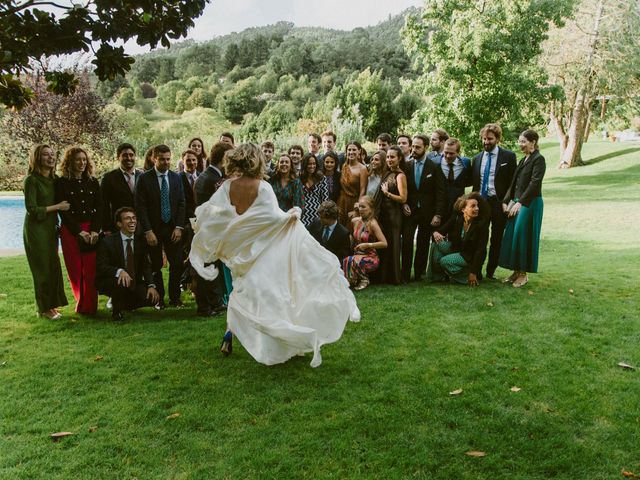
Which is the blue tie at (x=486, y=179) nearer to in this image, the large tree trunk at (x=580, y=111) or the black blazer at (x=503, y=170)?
the black blazer at (x=503, y=170)

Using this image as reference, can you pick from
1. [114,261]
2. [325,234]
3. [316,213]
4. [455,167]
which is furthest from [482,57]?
[114,261]

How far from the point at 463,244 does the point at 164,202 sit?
4.22 metres

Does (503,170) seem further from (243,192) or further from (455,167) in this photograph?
(243,192)

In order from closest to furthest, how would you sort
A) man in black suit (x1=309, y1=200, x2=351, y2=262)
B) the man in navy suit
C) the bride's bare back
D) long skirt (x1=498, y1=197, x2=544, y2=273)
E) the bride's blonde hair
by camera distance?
1. the bride's blonde hair
2. the bride's bare back
3. long skirt (x1=498, y1=197, x2=544, y2=273)
4. man in black suit (x1=309, y1=200, x2=351, y2=262)
5. the man in navy suit

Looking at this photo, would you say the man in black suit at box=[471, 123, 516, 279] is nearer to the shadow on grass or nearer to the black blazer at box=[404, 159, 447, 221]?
the black blazer at box=[404, 159, 447, 221]

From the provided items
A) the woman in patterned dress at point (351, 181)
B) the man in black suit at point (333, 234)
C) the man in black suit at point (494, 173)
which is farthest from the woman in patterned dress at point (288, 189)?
the man in black suit at point (494, 173)

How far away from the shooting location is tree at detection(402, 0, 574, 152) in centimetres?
1880

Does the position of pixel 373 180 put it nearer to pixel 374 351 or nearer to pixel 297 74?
pixel 374 351

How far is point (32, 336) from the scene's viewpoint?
5.79 metres

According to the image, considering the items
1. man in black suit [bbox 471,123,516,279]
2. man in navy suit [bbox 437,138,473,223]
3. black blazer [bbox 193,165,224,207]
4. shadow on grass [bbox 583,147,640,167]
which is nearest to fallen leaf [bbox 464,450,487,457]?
black blazer [bbox 193,165,224,207]

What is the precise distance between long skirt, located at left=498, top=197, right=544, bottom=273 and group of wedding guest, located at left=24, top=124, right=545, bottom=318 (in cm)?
1

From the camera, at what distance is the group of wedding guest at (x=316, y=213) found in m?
6.33

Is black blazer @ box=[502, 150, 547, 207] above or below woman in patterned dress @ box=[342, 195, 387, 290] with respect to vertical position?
above

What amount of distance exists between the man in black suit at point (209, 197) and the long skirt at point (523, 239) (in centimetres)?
404
